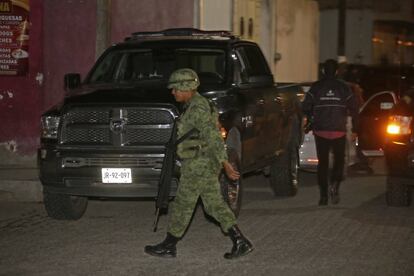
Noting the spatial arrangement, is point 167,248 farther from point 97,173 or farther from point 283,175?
point 283,175

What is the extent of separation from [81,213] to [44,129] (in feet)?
4.03

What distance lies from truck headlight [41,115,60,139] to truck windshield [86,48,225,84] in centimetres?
128

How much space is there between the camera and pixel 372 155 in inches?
554

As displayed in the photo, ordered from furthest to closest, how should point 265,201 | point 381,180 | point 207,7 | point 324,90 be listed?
point 207,7
point 381,180
point 265,201
point 324,90

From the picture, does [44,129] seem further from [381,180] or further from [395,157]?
[381,180]

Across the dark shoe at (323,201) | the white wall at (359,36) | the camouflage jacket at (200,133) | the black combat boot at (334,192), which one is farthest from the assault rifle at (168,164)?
the white wall at (359,36)

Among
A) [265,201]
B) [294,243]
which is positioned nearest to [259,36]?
[265,201]

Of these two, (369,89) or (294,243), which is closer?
(294,243)

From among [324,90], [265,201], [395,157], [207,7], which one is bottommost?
[265,201]

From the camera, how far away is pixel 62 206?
Answer: 980 centimetres

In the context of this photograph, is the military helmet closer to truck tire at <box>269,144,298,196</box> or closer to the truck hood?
the truck hood

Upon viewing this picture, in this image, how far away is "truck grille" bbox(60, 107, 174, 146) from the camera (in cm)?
905

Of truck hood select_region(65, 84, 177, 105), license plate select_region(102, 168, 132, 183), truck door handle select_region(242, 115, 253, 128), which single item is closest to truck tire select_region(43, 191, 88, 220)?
license plate select_region(102, 168, 132, 183)

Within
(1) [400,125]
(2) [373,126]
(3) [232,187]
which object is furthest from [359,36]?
(3) [232,187]
